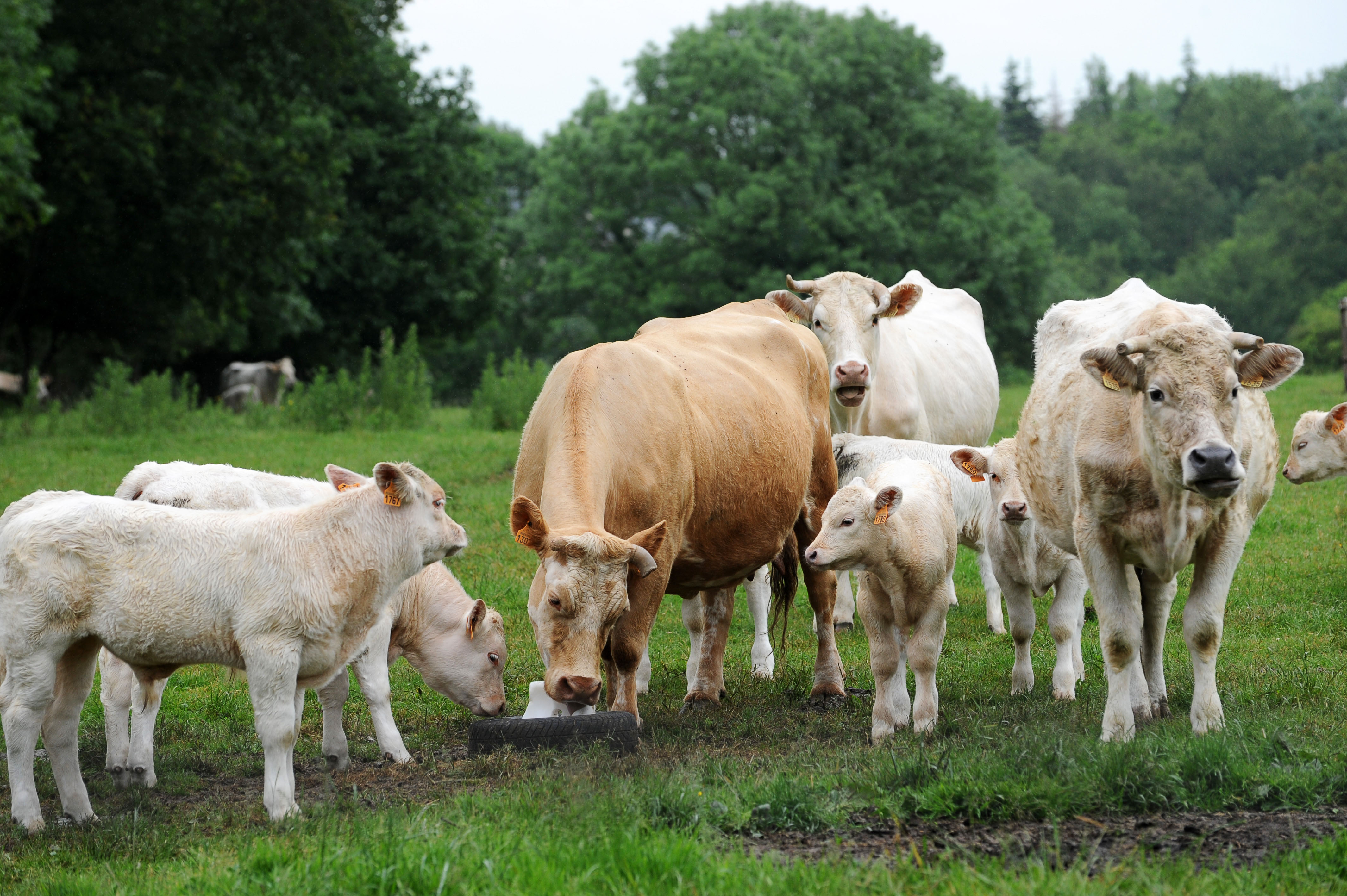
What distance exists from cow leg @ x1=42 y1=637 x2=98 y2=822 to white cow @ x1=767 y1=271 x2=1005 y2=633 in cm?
567

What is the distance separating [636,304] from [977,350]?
33579mm

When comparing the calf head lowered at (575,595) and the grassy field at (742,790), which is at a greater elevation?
the calf head lowered at (575,595)

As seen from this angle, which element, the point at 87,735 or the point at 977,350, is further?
the point at 977,350

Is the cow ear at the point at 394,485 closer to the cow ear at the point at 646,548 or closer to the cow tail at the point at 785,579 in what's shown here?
the cow ear at the point at 646,548

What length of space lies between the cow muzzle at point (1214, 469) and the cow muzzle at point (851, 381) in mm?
4445

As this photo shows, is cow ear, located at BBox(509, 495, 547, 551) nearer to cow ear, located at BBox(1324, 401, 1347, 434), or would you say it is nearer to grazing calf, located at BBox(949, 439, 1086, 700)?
grazing calf, located at BBox(949, 439, 1086, 700)

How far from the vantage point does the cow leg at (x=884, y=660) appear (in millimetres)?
6949

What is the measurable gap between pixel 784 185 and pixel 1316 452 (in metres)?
33.2

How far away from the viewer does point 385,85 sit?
36.4 metres

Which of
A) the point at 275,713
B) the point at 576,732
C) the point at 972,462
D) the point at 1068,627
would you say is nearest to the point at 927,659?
the point at 1068,627

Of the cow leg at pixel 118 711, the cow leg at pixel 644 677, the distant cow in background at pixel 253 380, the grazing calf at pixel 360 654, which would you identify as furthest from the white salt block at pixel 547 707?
the distant cow in background at pixel 253 380

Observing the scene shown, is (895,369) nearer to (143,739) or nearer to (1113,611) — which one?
(1113,611)

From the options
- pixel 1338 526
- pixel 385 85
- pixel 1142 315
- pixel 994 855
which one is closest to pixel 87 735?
pixel 994 855

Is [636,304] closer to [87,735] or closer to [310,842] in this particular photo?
[87,735]
